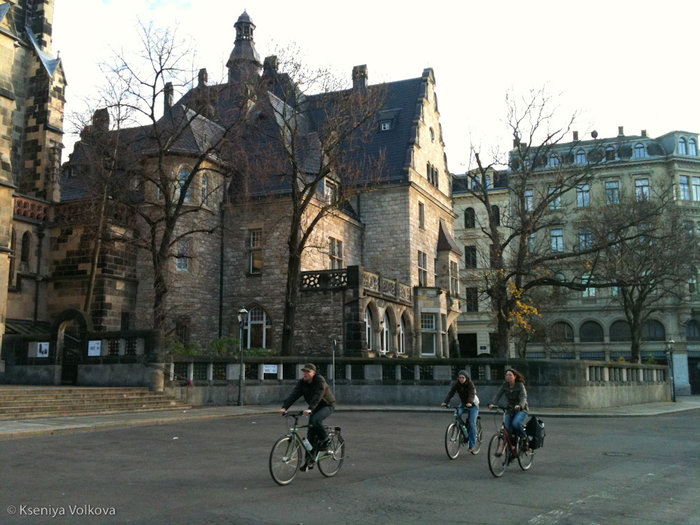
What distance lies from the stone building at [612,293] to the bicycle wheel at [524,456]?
140 feet

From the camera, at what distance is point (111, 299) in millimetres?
31516

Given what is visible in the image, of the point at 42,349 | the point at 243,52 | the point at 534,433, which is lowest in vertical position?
the point at 534,433

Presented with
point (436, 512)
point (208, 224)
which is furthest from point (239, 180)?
point (436, 512)

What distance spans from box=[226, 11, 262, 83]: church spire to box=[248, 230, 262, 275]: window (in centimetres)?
1369

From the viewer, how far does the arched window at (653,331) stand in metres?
56.9

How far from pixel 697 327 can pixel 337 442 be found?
180 feet

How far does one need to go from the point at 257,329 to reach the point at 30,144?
48.8 ft

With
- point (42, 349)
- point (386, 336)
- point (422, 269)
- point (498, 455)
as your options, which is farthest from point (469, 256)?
point (498, 455)

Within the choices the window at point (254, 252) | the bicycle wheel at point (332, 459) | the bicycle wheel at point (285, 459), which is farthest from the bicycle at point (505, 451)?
the window at point (254, 252)

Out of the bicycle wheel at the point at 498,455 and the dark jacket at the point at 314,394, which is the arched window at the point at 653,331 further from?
the dark jacket at the point at 314,394

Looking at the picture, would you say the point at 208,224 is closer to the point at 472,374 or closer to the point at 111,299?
the point at 111,299

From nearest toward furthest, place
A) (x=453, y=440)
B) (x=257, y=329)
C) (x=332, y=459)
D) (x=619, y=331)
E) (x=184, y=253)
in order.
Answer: (x=332, y=459)
(x=453, y=440)
(x=184, y=253)
(x=257, y=329)
(x=619, y=331)

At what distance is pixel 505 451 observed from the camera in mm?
10555

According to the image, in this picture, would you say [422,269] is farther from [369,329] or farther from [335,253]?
[369,329]
